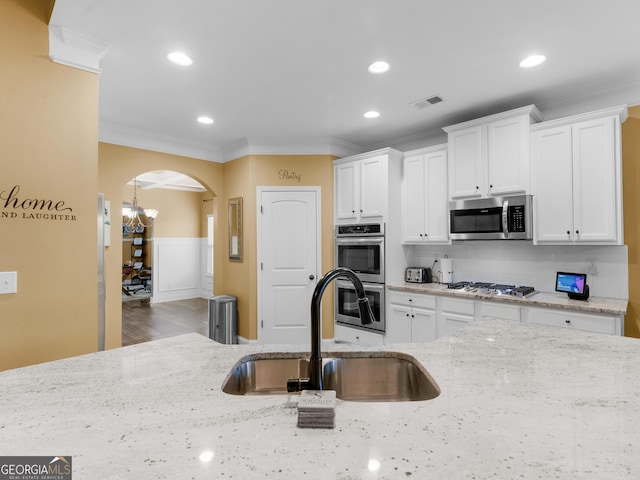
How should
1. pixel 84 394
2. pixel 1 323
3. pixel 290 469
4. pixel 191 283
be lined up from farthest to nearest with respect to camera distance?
pixel 191 283, pixel 1 323, pixel 84 394, pixel 290 469

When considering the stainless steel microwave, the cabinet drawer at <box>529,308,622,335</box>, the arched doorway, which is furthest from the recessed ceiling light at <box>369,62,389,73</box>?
the arched doorway

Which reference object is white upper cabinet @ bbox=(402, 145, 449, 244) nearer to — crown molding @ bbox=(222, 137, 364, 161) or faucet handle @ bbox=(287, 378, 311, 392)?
crown molding @ bbox=(222, 137, 364, 161)

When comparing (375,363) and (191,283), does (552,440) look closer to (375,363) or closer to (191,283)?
(375,363)

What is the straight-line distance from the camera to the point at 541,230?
9.89 feet

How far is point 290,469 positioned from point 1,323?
1911 mm

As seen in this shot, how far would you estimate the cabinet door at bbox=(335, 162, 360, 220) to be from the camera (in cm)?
423

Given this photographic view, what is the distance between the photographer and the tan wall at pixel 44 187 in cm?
178

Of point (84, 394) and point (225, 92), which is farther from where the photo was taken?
point (225, 92)

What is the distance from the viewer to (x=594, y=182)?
9.04 ft

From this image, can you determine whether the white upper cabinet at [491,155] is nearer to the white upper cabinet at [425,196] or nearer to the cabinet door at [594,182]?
the white upper cabinet at [425,196]

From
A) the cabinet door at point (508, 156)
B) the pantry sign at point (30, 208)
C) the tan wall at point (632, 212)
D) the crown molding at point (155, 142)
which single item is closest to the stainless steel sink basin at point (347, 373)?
the pantry sign at point (30, 208)

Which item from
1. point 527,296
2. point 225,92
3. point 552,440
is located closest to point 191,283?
point 225,92

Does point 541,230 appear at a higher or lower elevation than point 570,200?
lower

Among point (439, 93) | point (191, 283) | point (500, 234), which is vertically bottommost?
point (191, 283)
